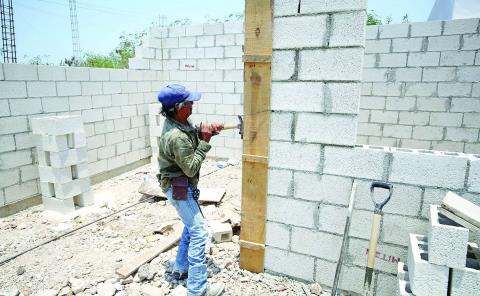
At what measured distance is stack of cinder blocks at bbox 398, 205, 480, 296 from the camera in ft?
5.94

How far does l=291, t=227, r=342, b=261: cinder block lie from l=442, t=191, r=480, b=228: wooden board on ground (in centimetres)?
95

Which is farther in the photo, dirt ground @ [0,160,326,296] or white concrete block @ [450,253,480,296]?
dirt ground @ [0,160,326,296]

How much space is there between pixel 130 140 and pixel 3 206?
2.84 meters

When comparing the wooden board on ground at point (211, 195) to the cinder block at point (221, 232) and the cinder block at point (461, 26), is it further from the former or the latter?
the cinder block at point (461, 26)

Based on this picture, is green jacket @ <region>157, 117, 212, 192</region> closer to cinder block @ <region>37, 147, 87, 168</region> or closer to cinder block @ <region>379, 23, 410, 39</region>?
cinder block @ <region>37, 147, 87, 168</region>

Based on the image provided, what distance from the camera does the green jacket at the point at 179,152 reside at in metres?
2.50

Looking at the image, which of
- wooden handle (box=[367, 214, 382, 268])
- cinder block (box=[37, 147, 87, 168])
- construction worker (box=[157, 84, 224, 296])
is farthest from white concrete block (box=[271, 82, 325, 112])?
cinder block (box=[37, 147, 87, 168])

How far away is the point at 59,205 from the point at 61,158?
2.54ft

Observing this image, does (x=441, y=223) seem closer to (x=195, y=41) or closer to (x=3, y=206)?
(x=3, y=206)

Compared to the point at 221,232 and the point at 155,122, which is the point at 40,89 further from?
the point at 221,232

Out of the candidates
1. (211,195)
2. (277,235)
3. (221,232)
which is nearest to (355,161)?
(277,235)

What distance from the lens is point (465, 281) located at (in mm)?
1836

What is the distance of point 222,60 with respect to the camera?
7.27 meters

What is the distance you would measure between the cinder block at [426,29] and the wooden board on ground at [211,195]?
451cm
